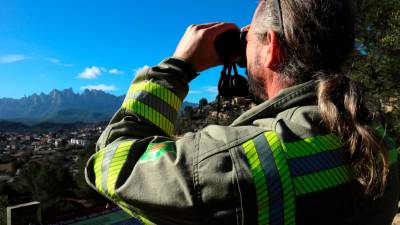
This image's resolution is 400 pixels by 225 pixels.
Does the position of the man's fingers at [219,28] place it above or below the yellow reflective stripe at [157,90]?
above

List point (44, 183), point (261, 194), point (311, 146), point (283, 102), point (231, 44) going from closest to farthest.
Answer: point (261, 194), point (311, 146), point (283, 102), point (231, 44), point (44, 183)

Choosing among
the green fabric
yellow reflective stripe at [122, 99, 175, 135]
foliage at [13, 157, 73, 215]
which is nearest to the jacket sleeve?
yellow reflective stripe at [122, 99, 175, 135]

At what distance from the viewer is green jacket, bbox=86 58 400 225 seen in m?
0.95

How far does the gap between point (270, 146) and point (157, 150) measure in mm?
301

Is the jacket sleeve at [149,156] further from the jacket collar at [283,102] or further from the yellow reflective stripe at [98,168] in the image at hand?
the jacket collar at [283,102]

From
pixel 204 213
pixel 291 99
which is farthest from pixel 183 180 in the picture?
pixel 291 99

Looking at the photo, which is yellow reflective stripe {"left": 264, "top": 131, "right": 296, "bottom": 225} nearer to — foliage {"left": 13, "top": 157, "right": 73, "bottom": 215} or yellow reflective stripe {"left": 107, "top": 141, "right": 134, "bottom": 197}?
yellow reflective stripe {"left": 107, "top": 141, "right": 134, "bottom": 197}

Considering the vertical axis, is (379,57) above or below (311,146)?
above

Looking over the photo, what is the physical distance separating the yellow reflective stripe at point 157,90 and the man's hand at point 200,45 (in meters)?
0.15

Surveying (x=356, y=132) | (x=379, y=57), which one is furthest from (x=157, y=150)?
(x=379, y=57)

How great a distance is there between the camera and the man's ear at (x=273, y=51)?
125 cm

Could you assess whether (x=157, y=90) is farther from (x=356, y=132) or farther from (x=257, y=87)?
(x=356, y=132)

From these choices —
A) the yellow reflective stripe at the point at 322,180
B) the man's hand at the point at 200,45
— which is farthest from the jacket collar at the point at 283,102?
the man's hand at the point at 200,45

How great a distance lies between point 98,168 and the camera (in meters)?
1.12
